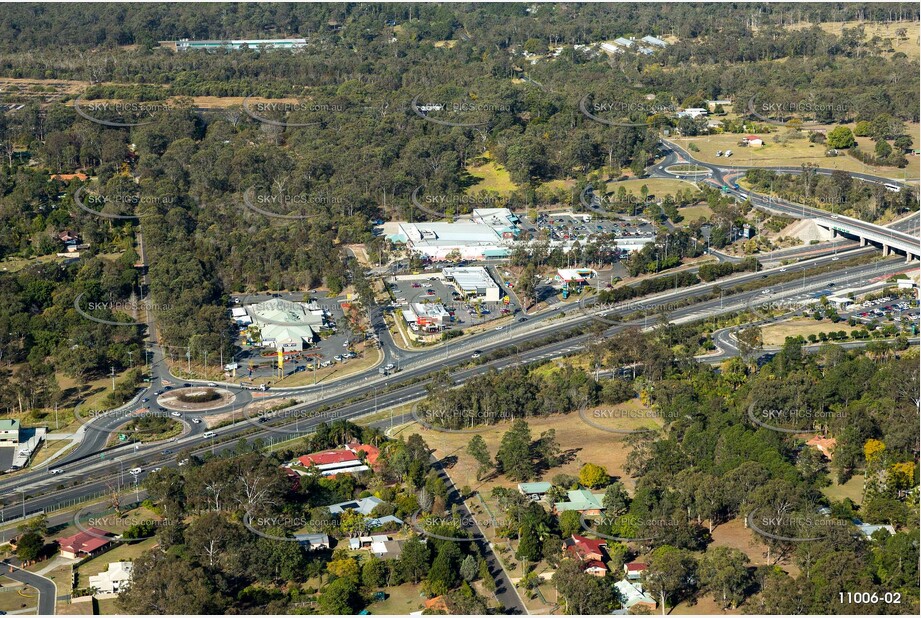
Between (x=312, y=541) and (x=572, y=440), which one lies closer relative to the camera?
(x=312, y=541)

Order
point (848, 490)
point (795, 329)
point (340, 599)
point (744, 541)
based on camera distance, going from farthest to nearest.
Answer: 1. point (795, 329)
2. point (848, 490)
3. point (744, 541)
4. point (340, 599)

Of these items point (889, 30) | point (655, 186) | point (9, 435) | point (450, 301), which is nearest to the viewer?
point (9, 435)

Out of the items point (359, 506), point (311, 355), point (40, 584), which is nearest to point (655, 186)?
point (311, 355)

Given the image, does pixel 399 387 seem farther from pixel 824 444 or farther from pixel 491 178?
pixel 491 178

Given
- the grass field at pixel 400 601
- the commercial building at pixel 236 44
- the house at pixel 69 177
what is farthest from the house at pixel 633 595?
the commercial building at pixel 236 44

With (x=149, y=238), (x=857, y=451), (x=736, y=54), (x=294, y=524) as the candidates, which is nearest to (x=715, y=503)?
(x=857, y=451)

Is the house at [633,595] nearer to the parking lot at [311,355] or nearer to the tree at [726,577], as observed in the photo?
the tree at [726,577]
